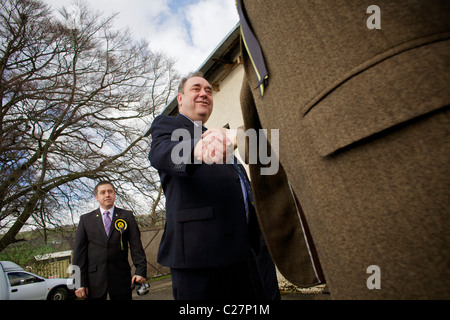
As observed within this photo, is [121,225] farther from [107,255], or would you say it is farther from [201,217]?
[201,217]

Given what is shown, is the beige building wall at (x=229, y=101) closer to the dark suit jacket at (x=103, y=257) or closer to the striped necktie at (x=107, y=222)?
the striped necktie at (x=107, y=222)

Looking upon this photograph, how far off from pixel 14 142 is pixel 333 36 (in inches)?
484

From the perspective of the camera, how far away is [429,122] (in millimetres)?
503

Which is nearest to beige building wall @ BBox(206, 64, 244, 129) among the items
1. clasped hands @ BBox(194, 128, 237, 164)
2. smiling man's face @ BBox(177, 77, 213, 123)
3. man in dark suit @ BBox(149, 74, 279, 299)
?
smiling man's face @ BBox(177, 77, 213, 123)

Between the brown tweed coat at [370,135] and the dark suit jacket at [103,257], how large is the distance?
3249mm

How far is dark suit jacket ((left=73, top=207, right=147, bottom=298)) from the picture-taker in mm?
3230

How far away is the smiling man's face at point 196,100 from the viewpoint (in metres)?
1.82

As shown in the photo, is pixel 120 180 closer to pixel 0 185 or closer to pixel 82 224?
pixel 0 185

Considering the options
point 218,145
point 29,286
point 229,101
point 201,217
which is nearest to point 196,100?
point 201,217

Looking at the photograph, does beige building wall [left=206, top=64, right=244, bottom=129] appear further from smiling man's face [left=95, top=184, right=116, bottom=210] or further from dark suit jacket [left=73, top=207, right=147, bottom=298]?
dark suit jacket [left=73, top=207, right=147, bottom=298]

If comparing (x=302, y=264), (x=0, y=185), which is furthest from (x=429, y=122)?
(x=0, y=185)

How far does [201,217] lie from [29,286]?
10.1 metres

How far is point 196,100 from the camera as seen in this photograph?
184cm

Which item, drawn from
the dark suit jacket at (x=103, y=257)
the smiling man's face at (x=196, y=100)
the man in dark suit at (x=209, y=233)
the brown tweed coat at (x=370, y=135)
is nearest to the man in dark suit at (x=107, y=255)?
the dark suit jacket at (x=103, y=257)
